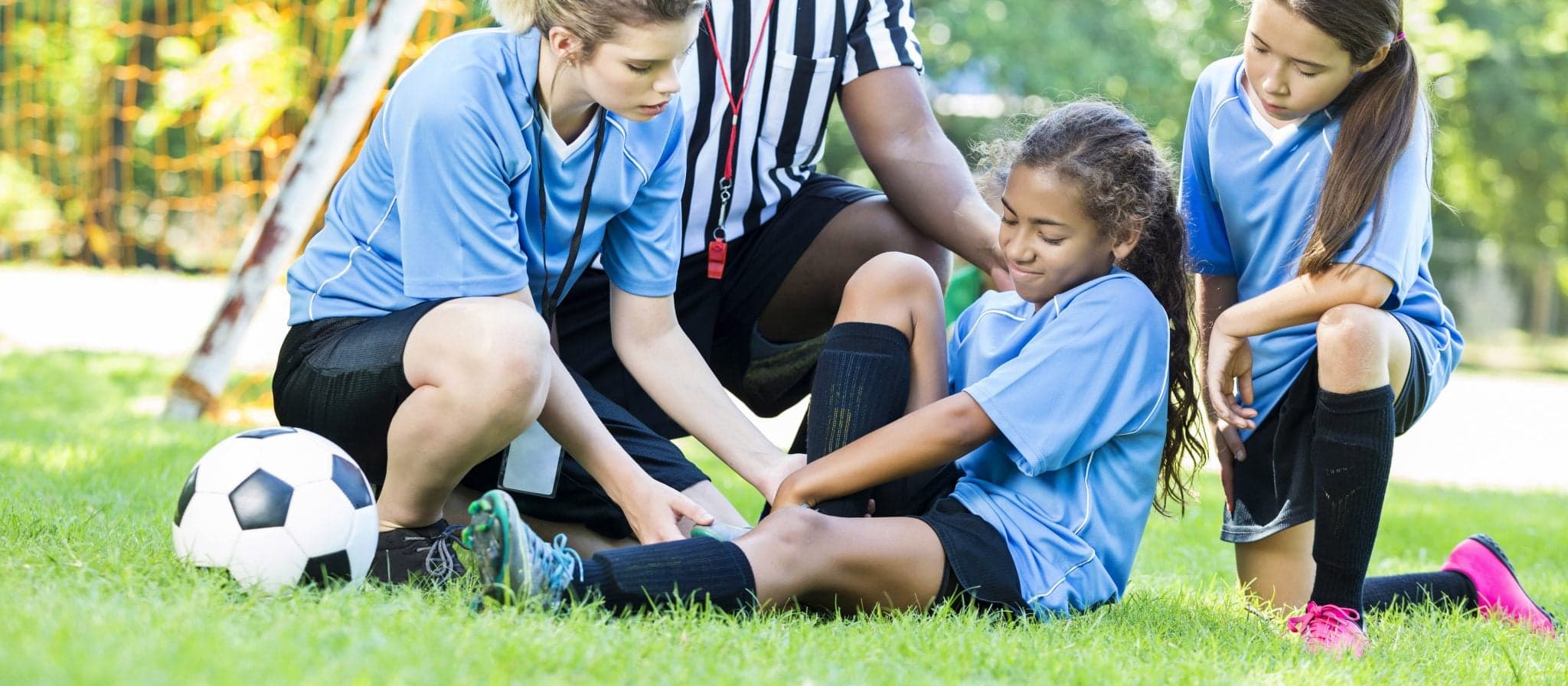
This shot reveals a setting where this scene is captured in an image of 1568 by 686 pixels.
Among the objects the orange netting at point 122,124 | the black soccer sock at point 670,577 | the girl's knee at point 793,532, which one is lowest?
the orange netting at point 122,124

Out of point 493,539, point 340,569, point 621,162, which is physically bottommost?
point 340,569

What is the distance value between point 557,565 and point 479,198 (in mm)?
731

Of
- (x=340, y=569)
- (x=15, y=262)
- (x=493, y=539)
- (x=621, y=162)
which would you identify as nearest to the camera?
(x=493, y=539)

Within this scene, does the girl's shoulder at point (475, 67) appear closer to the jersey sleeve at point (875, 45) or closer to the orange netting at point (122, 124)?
the jersey sleeve at point (875, 45)

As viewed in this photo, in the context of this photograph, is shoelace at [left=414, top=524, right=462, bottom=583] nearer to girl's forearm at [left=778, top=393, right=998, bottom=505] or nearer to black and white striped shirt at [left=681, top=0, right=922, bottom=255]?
girl's forearm at [left=778, top=393, right=998, bottom=505]

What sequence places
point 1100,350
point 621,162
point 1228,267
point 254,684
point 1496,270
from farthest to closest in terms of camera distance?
point 1496,270 < point 1228,267 < point 621,162 < point 1100,350 < point 254,684

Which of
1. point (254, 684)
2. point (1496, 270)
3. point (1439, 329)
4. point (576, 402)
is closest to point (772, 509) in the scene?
point (576, 402)

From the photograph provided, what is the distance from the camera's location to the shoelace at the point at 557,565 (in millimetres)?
2096

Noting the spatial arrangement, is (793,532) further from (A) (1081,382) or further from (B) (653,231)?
(B) (653,231)

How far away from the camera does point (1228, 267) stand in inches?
117

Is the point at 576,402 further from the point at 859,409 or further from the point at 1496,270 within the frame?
the point at 1496,270

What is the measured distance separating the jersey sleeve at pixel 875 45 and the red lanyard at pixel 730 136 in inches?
9.0

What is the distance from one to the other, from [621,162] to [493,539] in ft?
2.99

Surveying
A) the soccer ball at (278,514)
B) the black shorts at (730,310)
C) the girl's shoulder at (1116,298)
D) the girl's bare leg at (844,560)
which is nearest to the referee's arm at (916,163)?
the black shorts at (730,310)
